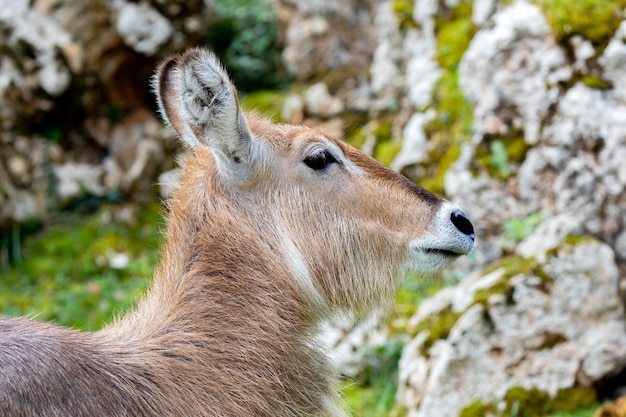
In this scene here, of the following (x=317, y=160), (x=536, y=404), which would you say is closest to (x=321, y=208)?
(x=317, y=160)

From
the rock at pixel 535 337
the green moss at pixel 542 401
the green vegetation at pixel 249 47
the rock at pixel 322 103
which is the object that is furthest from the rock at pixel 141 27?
the green moss at pixel 542 401

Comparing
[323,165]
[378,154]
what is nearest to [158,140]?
[378,154]

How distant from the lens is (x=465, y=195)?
23.2 feet

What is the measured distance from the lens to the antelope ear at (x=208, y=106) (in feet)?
12.8

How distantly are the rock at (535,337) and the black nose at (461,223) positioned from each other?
5.41 feet

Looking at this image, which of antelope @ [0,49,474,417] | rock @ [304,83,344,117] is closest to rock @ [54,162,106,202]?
rock @ [304,83,344,117]

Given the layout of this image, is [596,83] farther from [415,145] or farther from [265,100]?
[265,100]

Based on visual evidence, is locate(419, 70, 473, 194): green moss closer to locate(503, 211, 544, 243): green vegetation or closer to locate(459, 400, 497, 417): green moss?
locate(503, 211, 544, 243): green vegetation

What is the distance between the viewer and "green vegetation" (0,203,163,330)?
8945 mm

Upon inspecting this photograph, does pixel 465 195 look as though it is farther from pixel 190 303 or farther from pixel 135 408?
pixel 135 408

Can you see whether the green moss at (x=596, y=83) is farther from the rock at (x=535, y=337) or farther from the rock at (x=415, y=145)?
the rock at (x=415, y=145)

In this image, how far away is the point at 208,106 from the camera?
12.9 ft

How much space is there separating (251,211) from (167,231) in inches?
20.1

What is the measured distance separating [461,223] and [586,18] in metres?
3.21
